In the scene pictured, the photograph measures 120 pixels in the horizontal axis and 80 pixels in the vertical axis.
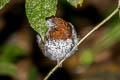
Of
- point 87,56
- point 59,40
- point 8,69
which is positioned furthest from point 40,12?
point 87,56

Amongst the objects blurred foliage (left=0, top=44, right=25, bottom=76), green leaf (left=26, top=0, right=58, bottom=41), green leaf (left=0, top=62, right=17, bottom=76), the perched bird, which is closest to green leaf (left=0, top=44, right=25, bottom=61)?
blurred foliage (left=0, top=44, right=25, bottom=76)

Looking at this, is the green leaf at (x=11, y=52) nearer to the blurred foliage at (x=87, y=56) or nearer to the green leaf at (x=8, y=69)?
the green leaf at (x=8, y=69)

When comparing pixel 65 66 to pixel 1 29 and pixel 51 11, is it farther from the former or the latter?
pixel 51 11

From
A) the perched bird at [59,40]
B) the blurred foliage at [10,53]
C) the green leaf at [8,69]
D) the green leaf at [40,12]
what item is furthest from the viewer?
the blurred foliage at [10,53]

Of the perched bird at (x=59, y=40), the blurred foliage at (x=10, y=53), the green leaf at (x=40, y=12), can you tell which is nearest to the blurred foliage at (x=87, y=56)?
the blurred foliage at (x=10, y=53)

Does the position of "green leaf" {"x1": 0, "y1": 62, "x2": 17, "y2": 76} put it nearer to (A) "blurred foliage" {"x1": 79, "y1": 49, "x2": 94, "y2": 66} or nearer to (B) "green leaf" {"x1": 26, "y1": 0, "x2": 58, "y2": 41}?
(A) "blurred foliage" {"x1": 79, "y1": 49, "x2": 94, "y2": 66}

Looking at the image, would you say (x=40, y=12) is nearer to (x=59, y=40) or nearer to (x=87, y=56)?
(x=59, y=40)

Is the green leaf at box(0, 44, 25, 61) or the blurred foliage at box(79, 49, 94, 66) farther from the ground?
the green leaf at box(0, 44, 25, 61)
